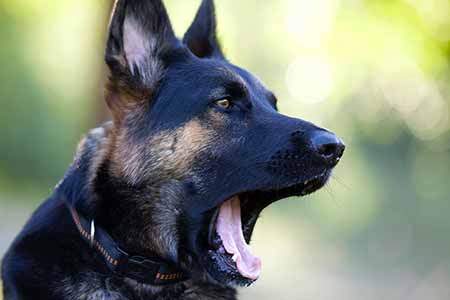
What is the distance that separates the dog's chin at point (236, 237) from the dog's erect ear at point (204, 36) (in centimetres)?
108

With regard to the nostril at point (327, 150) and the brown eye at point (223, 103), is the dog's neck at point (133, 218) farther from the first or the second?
the nostril at point (327, 150)

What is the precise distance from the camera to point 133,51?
4137mm

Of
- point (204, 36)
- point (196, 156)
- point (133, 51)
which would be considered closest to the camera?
point (196, 156)

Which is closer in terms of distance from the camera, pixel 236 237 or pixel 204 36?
pixel 236 237

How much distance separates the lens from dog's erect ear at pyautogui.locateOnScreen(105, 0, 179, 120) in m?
4.05

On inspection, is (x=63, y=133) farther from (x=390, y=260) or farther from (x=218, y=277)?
(x=218, y=277)

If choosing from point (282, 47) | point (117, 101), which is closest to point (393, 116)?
point (282, 47)

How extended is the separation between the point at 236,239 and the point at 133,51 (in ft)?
3.56

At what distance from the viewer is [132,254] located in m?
3.92

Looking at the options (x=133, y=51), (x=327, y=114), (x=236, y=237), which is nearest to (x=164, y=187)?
(x=236, y=237)

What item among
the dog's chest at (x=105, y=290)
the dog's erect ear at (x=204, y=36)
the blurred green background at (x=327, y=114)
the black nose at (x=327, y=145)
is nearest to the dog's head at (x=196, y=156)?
the black nose at (x=327, y=145)

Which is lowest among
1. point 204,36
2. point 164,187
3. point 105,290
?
point 105,290

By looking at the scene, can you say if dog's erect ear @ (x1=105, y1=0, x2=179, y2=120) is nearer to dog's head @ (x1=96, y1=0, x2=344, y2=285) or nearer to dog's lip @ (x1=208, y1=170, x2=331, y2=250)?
dog's head @ (x1=96, y1=0, x2=344, y2=285)

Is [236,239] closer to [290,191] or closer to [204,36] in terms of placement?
[290,191]
